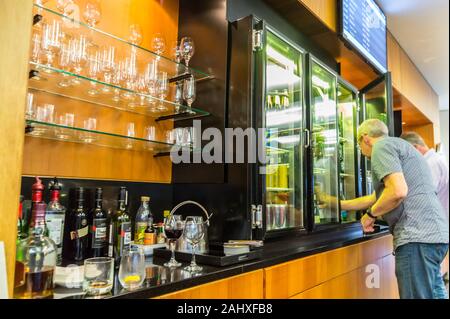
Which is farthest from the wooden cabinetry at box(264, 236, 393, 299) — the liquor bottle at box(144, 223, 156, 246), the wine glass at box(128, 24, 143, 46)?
the wine glass at box(128, 24, 143, 46)

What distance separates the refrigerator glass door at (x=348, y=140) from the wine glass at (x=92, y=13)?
81.3 inches

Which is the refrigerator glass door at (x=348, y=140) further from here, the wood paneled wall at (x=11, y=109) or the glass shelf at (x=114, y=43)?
the wood paneled wall at (x=11, y=109)

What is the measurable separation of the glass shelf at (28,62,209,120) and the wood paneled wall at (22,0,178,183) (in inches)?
1.7

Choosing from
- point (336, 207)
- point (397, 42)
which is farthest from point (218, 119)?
point (397, 42)

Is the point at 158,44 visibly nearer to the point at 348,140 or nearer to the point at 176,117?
the point at 176,117

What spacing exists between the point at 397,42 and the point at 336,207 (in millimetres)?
2585

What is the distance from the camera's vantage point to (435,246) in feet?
6.61

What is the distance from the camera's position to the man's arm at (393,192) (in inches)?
77.1

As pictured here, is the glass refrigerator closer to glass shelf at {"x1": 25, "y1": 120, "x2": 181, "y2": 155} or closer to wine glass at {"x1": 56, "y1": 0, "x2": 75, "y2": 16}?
glass shelf at {"x1": 25, "y1": 120, "x2": 181, "y2": 155}

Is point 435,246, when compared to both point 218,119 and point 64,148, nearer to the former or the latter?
point 218,119

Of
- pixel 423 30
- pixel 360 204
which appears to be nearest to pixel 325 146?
pixel 360 204

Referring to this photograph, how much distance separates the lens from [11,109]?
911 millimetres

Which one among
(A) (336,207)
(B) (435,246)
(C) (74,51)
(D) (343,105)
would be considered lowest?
(B) (435,246)

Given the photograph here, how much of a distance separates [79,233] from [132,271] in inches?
17.5
